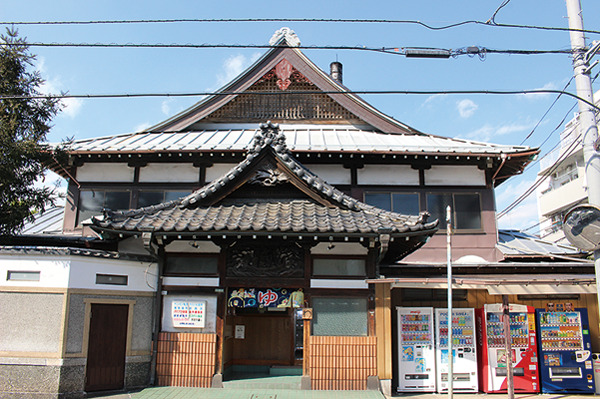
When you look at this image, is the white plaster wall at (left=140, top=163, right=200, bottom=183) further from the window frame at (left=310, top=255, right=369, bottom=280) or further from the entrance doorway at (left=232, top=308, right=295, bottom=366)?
the window frame at (left=310, top=255, right=369, bottom=280)

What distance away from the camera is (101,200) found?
13.9m

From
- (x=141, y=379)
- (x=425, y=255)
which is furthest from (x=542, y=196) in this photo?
(x=141, y=379)

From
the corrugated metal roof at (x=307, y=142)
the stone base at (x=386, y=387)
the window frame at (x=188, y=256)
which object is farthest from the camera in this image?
the corrugated metal roof at (x=307, y=142)

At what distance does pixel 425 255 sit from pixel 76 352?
9.79 m

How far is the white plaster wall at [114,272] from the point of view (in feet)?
31.2

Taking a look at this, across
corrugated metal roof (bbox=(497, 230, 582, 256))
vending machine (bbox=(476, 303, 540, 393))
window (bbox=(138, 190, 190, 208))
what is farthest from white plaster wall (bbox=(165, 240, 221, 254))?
corrugated metal roof (bbox=(497, 230, 582, 256))

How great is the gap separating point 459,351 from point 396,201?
4.82m

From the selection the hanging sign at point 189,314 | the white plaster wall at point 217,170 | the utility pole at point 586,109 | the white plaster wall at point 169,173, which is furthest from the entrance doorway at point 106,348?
the utility pole at point 586,109

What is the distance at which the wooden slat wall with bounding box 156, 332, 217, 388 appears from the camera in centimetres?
1012

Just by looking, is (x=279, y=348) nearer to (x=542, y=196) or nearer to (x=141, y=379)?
(x=141, y=379)

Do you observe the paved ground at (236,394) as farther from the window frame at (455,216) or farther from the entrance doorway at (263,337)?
the window frame at (455,216)

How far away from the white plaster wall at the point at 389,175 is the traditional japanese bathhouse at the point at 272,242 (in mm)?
65

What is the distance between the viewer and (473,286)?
9.77 meters

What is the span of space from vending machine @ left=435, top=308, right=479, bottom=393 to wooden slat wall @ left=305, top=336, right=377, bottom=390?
196cm
